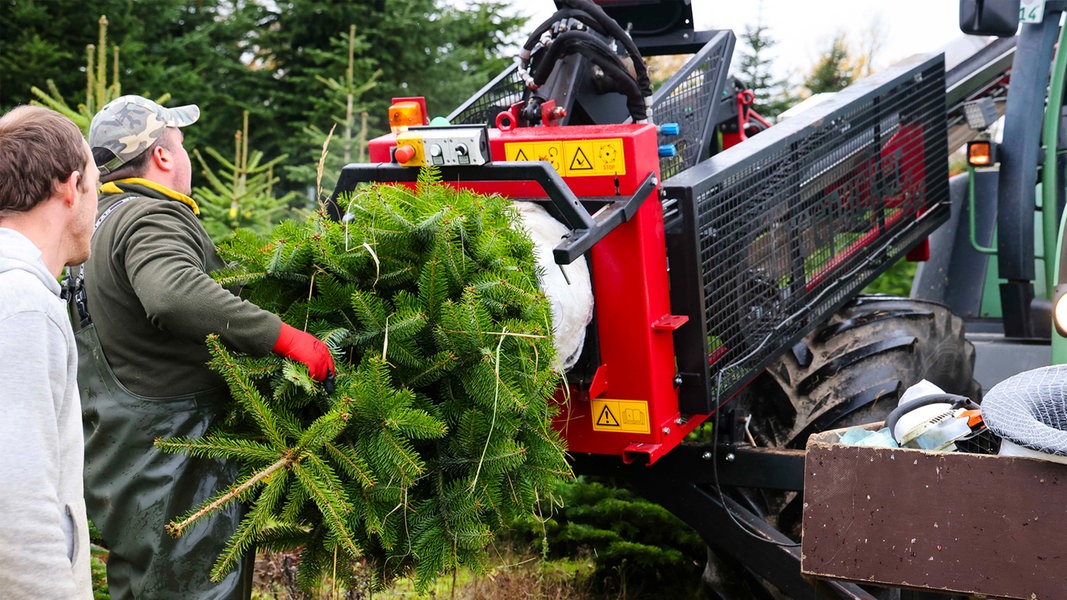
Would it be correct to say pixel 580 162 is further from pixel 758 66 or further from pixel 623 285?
pixel 758 66

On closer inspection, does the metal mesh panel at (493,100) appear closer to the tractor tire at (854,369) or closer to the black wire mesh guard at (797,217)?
the black wire mesh guard at (797,217)

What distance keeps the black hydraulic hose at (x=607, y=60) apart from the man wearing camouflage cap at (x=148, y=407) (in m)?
1.46

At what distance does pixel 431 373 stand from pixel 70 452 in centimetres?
94

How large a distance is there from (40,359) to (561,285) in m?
1.53

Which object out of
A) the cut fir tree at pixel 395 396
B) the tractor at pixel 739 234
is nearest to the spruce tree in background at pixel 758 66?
the tractor at pixel 739 234

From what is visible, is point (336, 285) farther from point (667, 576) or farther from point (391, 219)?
point (667, 576)

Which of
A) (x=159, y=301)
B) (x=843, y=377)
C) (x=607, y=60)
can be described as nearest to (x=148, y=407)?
(x=159, y=301)

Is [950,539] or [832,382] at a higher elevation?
[950,539]

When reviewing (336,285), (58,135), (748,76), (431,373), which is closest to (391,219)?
(336,285)

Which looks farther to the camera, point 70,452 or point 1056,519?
point 1056,519

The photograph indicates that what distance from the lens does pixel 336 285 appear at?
3.03m

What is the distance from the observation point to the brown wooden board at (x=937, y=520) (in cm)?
254

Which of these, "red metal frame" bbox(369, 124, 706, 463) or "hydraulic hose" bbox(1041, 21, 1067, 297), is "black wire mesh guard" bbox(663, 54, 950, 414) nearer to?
"red metal frame" bbox(369, 124, 706, 463)

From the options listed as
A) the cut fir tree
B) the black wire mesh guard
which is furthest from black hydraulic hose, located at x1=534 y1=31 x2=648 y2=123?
the cut fir tree
